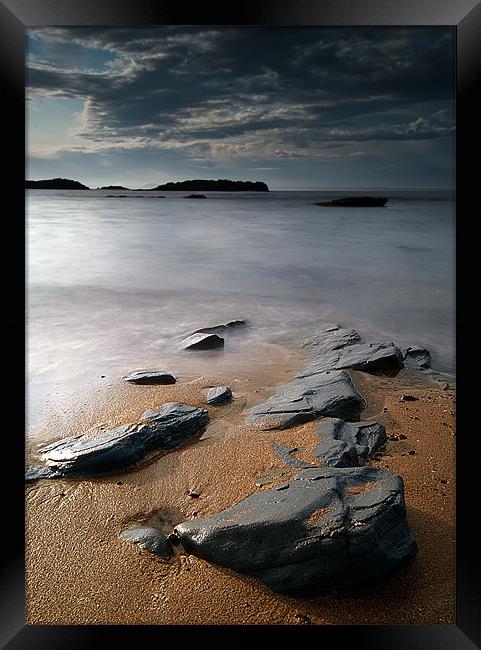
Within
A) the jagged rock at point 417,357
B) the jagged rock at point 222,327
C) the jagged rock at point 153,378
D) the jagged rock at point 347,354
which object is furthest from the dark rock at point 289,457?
the jagged rock at point 222,327

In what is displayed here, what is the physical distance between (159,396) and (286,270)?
1.40 meters

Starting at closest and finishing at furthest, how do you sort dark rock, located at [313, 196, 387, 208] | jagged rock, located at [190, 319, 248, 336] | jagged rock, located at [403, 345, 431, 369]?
jagged rock, located at [403, 345, 431, 369], jagged rock, located at [190, 319, 248, 336], dark rock, located at [313, 196, 387, 208]

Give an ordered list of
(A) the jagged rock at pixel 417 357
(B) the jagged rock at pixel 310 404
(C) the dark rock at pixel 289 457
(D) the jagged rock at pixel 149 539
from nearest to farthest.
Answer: (D) the jagged rock at pixel 149 539 → (C) the dark rock at pixel 289 457 → (B) the jagged rock at pixel 310 404 → (A) the jagged rock at pixel 417 357

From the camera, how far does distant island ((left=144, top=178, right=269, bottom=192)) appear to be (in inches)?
130

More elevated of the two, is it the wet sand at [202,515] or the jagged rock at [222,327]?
the jagged rock at [222,327]

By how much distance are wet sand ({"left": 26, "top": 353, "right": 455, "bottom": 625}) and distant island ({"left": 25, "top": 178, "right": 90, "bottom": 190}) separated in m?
1.19

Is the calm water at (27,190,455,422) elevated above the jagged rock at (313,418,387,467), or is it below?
above

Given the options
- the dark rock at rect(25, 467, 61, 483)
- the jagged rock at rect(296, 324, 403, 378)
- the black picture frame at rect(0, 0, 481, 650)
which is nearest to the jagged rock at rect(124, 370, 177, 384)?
the jagged rock at rect(296, 324, 403, 378)

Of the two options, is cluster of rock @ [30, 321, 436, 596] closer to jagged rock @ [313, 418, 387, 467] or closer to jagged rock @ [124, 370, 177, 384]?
jagged rock @ [313, 418, 387, 467]

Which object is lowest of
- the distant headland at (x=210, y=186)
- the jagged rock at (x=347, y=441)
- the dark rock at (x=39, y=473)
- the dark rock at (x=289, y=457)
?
the dark rock at (x=39, y=473)

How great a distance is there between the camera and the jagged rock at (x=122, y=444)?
2.05 m

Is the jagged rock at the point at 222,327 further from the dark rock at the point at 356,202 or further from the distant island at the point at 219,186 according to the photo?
the dark rock at the point at 356,202
